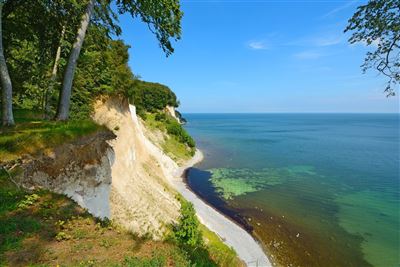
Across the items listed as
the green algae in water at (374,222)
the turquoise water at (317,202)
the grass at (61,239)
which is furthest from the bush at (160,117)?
the grass at (61,239)

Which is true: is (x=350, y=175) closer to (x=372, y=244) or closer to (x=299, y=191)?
(x=299, y=191)

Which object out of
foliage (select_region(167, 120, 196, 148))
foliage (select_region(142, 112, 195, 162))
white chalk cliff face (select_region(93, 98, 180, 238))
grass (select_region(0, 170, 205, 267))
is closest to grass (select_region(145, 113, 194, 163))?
foliage (select_region(142, 112, 195, 162))

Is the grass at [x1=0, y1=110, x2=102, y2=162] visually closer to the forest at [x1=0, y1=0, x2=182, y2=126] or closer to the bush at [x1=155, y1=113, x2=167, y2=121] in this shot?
the forest at [x1=0, y1=0, x2=182, y2=126]

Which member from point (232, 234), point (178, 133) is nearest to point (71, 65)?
point (232, 234)

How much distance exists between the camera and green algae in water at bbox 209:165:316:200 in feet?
116

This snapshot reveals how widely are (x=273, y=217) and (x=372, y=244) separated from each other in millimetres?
8916

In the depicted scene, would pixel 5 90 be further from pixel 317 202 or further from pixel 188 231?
pixel 317 202

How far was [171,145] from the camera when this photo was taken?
4972 cm

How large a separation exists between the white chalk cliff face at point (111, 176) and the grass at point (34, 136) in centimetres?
30

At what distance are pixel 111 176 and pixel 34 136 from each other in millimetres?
6626

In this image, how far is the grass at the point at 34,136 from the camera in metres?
6.87

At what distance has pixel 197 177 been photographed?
137 ft

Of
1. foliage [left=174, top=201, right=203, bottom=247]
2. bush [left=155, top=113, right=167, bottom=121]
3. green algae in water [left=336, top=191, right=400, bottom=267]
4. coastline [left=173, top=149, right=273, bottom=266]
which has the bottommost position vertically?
green algae in water [left=336, top=191, right=400, bottom=267]

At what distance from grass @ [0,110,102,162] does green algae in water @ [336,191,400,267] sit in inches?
946
